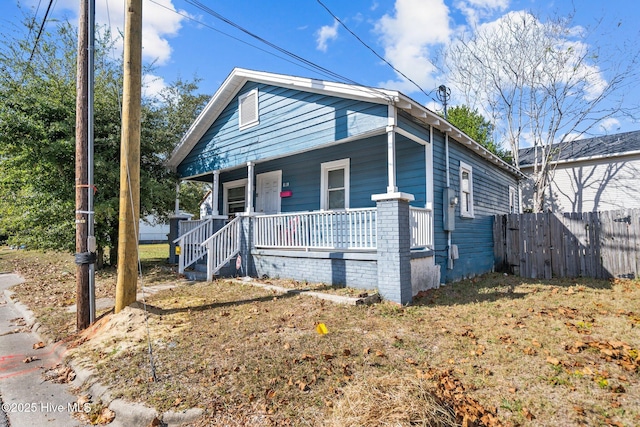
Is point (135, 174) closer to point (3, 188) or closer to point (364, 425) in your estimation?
point (364, 425)

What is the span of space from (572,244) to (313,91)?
818 centimetres

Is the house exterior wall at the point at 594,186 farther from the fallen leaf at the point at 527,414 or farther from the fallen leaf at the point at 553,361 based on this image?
the fallen leaf at the point at 527,414

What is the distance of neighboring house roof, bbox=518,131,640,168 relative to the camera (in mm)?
15726

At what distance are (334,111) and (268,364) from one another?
17.8 feet

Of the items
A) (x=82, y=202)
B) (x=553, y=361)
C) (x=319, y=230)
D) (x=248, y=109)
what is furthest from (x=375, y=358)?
(x=248, y=109)

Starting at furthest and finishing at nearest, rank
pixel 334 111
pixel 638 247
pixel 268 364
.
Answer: pixel 638 247
pixel 334 111
pixel 268 364

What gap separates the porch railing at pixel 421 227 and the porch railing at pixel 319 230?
0.76m

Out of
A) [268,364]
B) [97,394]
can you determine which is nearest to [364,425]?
[268,364]

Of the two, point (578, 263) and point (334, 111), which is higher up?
point (334, 111)

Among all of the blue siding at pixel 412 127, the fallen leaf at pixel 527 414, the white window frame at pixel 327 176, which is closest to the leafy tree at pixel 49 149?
the white window frame at pixel 327 176

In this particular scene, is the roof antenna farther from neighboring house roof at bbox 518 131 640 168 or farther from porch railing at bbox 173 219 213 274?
porch railing at bbox 173 219 213 274

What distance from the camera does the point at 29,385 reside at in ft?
11.9

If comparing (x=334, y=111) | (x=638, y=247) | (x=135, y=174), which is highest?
(x=334, y=111)

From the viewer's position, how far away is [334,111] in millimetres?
7273
